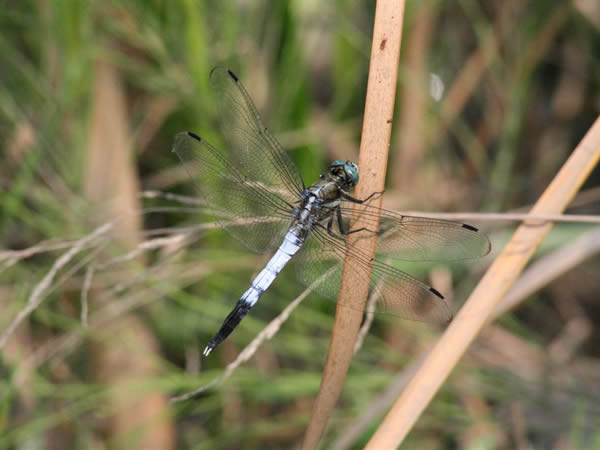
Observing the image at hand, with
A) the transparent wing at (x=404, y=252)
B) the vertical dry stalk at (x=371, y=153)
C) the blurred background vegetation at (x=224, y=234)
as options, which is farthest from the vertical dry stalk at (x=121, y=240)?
the vertical dry stalk at (x=371, y=153)

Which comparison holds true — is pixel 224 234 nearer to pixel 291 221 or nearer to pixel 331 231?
pixel 291 221

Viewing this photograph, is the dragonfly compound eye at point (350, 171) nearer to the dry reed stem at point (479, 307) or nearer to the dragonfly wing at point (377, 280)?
the dragonfly wing at point (377, 280)

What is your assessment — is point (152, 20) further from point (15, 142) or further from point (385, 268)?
point (385, 268)

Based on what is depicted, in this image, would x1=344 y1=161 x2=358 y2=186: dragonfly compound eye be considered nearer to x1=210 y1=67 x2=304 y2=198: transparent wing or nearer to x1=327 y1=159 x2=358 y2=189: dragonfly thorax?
x1=327 y1=159 x2=358 y2=189: dragonfly thorax

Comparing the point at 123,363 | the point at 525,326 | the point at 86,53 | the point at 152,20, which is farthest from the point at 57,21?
the point at 525,326

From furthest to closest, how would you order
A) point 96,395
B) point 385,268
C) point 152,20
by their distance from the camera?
point 152,20
point 96,395
point 385,268

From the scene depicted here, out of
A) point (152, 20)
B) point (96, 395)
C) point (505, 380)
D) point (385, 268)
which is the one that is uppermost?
point (152, 20)

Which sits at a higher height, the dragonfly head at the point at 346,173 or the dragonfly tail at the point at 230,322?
the dragonfly head at the point at 346,173
